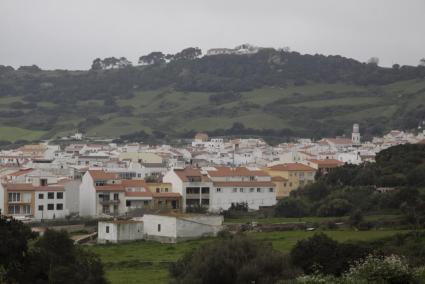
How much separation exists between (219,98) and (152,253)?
373 feet

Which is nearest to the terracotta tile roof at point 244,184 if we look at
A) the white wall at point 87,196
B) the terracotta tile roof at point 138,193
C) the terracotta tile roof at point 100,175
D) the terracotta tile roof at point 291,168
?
the terracotta tile roof at point 138,193

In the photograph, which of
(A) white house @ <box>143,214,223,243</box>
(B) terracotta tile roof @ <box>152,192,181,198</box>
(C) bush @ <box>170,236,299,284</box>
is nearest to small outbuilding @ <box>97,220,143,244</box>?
(A) white house @ <box>143,214,223,243</box>

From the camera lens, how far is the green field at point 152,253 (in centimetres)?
3728

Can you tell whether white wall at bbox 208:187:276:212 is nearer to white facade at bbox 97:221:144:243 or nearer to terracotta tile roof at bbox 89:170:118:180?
terracotta tile roof at bbox 89:170:118:180

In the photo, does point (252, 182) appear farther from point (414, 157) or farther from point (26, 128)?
point (26, 128)

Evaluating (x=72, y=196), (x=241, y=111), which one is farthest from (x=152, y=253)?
(x=241, y=111)

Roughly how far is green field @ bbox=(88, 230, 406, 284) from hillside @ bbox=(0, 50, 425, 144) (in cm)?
8060

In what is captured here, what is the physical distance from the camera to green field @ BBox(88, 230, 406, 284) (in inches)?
1468

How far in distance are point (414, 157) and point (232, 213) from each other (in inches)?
527

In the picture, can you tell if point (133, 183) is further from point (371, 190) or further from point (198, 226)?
point (198, 226)

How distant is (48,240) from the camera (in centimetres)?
3494

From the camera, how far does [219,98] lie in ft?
517

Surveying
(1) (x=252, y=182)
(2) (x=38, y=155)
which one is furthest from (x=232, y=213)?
(2) (x=38, y=155)

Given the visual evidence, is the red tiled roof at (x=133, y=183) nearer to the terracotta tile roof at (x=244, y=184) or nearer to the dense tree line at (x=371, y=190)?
the terracotta tile roof at (x=244, y=184)
